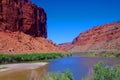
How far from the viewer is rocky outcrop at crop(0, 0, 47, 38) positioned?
10219 centimetres

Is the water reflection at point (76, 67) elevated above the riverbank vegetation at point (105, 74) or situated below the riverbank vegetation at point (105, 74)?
above

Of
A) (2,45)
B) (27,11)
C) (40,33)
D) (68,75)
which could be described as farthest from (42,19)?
(68,75)

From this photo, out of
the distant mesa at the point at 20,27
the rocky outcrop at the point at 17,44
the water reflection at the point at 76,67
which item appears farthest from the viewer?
the distant mesa at the point at 20,27

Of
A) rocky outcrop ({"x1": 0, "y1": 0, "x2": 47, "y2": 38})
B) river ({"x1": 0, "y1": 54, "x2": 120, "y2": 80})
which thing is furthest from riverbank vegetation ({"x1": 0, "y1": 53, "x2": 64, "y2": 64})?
rocky outcrop ({"x1": 0, "y1": 0, "x2": 47, "y2": 38})

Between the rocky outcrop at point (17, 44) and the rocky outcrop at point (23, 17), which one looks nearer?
the rocky outcrop at point (17, 44)

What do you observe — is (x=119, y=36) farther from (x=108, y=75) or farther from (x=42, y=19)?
(x=108, y=75)

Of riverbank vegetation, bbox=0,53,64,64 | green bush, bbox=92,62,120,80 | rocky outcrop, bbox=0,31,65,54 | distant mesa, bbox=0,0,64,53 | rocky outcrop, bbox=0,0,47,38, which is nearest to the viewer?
green bush, bbox=92,62,120,80

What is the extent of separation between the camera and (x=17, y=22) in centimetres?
10906

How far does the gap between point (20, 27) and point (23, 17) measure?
5.22 meters

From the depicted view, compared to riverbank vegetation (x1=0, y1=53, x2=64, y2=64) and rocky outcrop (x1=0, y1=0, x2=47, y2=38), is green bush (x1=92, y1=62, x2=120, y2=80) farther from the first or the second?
rocky outcrop (x1=0, y1=0, x2=47, y2=38)

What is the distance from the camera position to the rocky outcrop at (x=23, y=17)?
335 feet

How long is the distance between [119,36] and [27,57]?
97.0 metres

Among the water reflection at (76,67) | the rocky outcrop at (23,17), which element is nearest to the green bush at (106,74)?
the water reflection at (76,67)

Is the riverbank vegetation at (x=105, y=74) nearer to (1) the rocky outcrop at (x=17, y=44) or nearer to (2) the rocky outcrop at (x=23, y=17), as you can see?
(1) the rocky outcrop at (x=17, y=44)
